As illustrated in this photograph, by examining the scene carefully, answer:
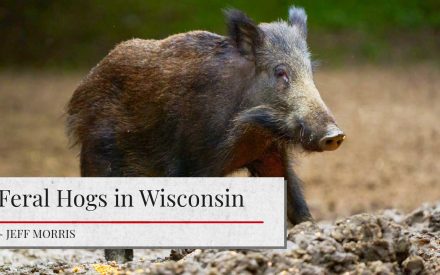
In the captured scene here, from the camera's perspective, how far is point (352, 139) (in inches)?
512

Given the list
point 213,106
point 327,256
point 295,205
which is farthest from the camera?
point 295,205

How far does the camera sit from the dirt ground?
10398 millimetres

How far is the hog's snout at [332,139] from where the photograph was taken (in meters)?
5.33

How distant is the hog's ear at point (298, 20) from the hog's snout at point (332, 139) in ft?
3.53

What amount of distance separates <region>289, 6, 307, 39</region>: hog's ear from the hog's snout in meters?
1.08

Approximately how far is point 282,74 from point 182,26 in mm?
11967

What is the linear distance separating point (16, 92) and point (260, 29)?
1117 centimetres

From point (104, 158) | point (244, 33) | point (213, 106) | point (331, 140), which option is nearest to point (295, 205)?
point (213, 106)

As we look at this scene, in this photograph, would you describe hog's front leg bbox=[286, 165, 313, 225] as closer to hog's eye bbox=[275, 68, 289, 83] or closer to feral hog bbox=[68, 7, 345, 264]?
feral hog bbox=[68, 7, 345, 264]

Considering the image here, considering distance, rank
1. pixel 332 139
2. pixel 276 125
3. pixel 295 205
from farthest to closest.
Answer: pixel 295 205
pixel 276 125
pixel 332 139

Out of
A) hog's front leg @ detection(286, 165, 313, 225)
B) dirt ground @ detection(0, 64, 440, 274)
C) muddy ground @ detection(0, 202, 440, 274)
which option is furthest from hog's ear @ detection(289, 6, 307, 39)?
dirt ground @ detection(0, 64, 440, 274)

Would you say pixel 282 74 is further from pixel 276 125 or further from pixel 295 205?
pixel 295 205

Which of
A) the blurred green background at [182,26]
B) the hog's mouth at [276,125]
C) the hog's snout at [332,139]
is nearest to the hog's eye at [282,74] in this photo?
the hog's mouth at [276,125]

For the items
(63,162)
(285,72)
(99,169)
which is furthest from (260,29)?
(63,162)
